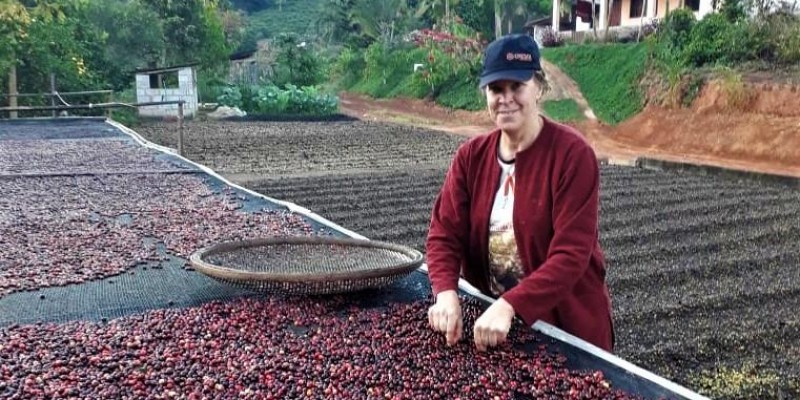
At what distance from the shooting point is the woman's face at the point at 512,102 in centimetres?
193

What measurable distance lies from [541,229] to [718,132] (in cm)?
1199

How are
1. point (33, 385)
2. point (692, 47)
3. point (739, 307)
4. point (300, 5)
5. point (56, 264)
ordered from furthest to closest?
1. point (300, 5)
2. point (692, 47)
3. point (739, 307)
4. point (56, 264)
5. point (33, 385)

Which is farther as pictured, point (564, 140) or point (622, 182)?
point (622, 182)

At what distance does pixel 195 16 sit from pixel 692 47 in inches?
530

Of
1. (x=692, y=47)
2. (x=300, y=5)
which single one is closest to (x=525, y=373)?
(x=692, y=47)

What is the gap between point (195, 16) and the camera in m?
20.8

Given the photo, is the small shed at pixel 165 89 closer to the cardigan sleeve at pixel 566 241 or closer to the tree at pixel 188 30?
the tree at pixel 188 30

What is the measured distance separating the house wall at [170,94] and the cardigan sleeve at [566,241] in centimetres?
1676

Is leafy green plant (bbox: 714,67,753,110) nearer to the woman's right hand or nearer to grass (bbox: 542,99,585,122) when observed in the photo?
grass (bbox: 542,99,585,122)

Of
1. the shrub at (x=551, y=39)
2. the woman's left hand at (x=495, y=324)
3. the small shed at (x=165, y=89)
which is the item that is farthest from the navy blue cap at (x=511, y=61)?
the shrub at (x=551, y=39)

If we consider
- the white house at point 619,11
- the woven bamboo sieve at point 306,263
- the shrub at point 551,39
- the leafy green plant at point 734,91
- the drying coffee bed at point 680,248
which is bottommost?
the drying coffee bed at point 680,248

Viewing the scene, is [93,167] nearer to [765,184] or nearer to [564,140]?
[564,140]

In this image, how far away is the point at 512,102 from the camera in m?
1.94

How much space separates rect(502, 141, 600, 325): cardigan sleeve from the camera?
6.24ft
